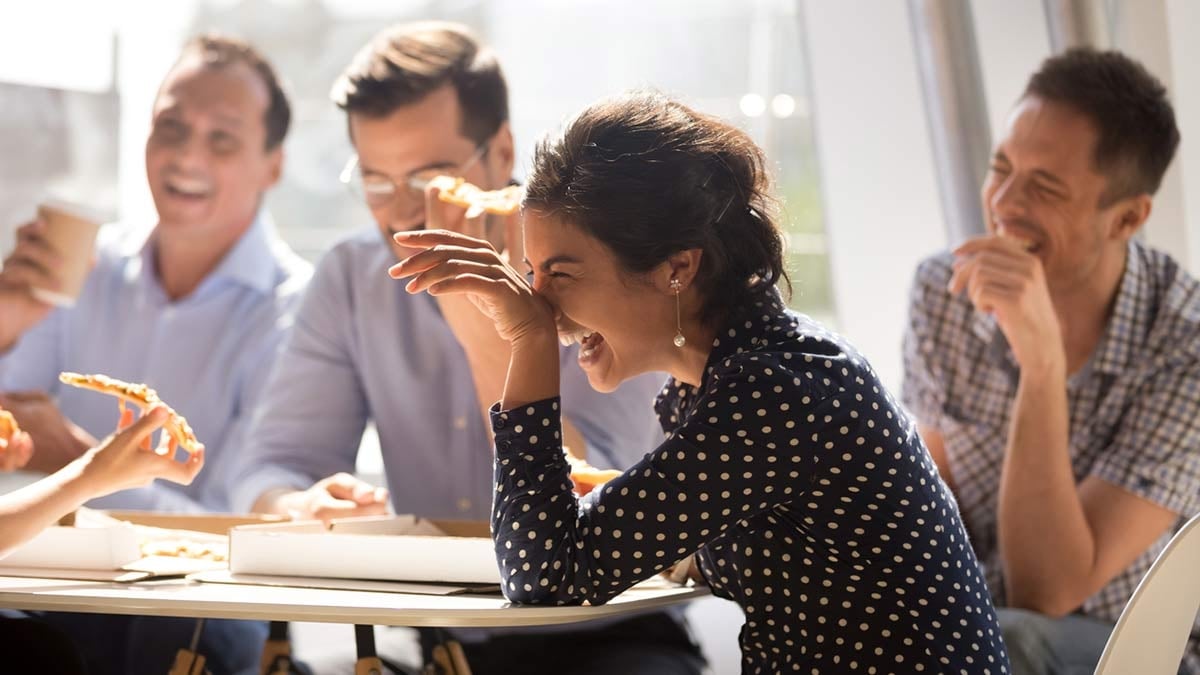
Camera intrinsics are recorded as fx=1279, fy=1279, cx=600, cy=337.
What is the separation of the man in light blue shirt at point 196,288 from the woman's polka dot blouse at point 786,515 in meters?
1.68

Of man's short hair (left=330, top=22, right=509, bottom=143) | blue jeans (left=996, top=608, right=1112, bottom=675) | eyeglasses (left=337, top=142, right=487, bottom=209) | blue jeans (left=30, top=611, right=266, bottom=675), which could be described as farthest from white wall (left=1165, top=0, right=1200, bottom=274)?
blue jeans (left=30, top=611, right=266, bottom=675)

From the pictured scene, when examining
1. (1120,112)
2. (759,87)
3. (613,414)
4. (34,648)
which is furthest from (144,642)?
(759,87)

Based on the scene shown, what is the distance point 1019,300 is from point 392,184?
1166 mm

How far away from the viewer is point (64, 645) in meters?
1.84

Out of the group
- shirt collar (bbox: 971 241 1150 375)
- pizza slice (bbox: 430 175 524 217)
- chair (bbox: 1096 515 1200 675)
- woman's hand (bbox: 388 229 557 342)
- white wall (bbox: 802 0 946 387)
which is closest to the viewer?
chair (bbox: 1096 515 1200 675)

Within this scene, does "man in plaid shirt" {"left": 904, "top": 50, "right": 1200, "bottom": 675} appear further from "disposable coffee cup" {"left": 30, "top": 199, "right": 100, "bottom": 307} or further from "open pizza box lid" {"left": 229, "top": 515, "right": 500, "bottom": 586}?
"disposable coffee cup" {"left": 30, "top": 199, "right": 100, "bottom": 307}

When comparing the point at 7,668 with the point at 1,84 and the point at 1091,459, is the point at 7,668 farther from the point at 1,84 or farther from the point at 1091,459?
the point at 1,84

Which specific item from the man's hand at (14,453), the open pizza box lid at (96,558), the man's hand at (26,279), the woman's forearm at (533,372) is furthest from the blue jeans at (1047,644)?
the man's hand at (26,279)

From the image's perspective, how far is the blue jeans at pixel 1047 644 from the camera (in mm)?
2055

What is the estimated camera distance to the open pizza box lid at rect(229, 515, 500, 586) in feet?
5.31

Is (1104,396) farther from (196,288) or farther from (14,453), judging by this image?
(196,288)

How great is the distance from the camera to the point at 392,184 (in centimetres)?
243

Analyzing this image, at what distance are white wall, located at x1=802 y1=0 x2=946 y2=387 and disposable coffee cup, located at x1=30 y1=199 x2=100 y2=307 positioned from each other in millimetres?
2066

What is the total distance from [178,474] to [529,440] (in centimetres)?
51
